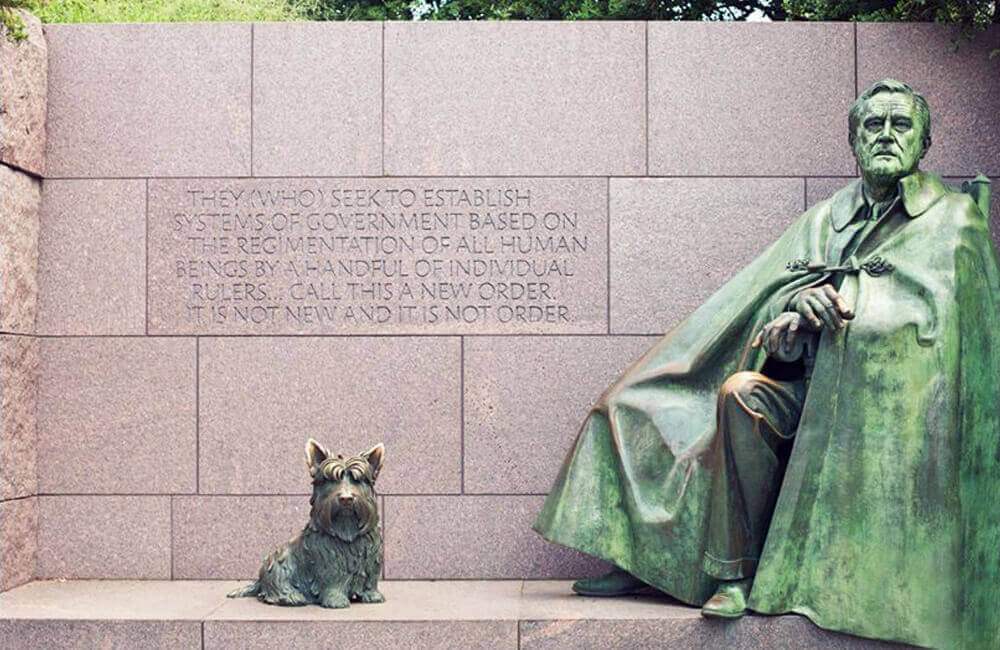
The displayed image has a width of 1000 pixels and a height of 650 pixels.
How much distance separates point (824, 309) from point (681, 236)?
181cm

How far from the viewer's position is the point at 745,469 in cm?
644

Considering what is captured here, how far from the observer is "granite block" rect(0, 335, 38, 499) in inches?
299

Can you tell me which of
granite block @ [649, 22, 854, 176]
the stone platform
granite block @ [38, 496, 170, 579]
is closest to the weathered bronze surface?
the stone platform

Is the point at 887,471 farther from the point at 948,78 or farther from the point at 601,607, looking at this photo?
the point at 948,78

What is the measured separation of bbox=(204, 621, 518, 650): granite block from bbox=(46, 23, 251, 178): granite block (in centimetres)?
282

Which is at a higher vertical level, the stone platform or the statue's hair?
the statue's hair

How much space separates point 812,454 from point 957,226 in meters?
1.26

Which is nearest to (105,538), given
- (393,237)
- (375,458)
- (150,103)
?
(375,458)

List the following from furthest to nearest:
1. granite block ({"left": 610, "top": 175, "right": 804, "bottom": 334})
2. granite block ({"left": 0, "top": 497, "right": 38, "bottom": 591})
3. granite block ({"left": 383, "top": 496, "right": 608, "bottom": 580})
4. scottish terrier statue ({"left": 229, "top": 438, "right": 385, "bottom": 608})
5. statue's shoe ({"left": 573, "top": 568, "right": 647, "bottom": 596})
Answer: granite block ({"left": 610, "top": 175, "right": 804, "bottom": 334})
granite block ({"left": 383, "top": 496, "right": 608, "bottom": 580})
granite block ({"left": 0, "top": 497, "right": 38, "bottom": 591})
statue's shoe ({"left": 573, "top": 568, "right": 647, "bottom": 596})
scottish terrier statue ({"left": 229, "top": 438, "right": 385, "bottom": 608})

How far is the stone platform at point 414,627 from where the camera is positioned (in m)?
6.34

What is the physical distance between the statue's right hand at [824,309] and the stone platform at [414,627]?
1.32m

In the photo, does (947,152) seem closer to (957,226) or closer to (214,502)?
(957,226)

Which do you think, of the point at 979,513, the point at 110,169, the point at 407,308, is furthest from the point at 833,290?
the point at 110,169

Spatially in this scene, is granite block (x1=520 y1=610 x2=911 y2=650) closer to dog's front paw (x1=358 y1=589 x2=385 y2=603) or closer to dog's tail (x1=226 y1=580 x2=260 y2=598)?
dog's front paw (x1=358 y1=589 x2=385 y2=603)
